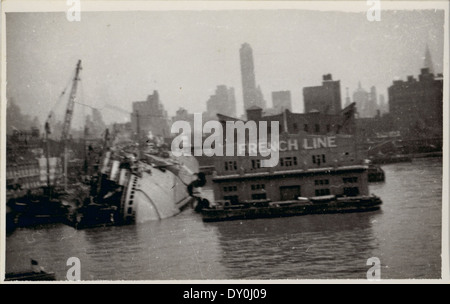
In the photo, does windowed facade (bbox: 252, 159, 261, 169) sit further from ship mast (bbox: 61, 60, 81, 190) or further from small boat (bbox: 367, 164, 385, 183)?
ship mast (bbox: 61, 60, 81, 190)

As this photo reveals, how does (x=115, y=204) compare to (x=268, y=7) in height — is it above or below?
below

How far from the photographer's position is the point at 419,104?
4.12 metres

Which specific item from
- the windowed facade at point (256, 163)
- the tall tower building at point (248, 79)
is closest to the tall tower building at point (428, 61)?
the tall tower building at point (248, 79)

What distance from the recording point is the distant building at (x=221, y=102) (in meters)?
4.18

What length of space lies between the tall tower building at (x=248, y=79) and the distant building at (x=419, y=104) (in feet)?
3.94

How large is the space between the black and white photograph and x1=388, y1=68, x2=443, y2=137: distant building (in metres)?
0.02

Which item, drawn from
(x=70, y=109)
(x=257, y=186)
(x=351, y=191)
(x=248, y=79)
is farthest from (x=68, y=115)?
(x=351, y=191)

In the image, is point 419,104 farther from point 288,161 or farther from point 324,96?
point 288,161

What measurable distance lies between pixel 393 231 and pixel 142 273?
2238mm

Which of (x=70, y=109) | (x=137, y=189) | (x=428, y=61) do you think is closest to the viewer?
(x=428, y=61)

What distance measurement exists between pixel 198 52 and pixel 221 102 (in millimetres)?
493

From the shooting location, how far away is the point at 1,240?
4.27 meters
